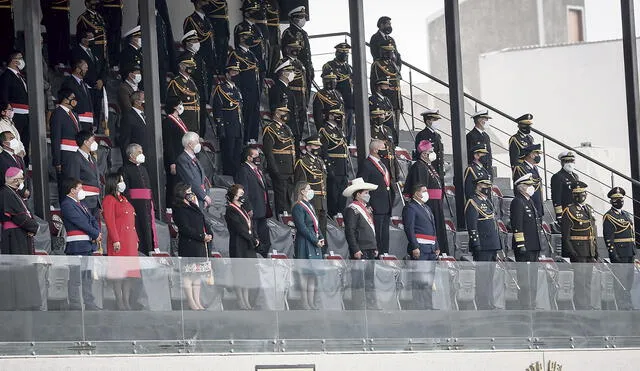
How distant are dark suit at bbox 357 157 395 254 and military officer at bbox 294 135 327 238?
0.57 m

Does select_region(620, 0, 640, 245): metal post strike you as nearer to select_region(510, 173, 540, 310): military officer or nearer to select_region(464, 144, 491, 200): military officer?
select_region(464, 144, 491, 200): military officer

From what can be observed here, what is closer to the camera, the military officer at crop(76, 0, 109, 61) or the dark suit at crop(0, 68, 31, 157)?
the dark suit at crop(0, 68, 31, 157)

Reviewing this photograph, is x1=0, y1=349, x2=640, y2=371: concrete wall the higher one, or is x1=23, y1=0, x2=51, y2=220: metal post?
x1=23, y1=0, x2=51, y2=220: metal post

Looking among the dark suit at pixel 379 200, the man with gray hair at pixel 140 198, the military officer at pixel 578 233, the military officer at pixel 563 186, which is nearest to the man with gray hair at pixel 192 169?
the man with gray hair at pixel 140 198

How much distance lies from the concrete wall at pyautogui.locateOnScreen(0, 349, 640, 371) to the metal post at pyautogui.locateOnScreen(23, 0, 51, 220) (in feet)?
9.99

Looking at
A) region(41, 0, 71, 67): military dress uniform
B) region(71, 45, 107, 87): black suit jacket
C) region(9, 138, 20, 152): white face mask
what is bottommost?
region(9, 138, 20, 152): white face mask

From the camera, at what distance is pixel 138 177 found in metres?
18.5

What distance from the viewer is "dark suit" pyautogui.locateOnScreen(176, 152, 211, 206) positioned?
19.0 metres

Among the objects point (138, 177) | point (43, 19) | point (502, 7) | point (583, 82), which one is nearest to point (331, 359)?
point (138, 177)

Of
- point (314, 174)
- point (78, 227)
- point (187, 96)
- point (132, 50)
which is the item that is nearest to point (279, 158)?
point (314, 174)

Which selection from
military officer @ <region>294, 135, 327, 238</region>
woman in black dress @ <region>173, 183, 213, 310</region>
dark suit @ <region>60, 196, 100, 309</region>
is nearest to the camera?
dark suit @ <region>60, 196, 100, 309</region>

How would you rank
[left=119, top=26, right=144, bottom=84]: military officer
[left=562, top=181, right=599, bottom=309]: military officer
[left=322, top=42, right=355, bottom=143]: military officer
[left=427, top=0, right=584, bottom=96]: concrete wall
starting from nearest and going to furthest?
[left=119, top=26, right=144, bottom=84]: military officer, [left=562, top=181, right=599, bottom=309]: military officer, [left=322, top=42, right=355, bottom=143]: military officer, [left=427, top=0, right=584, bottom=96]: concrete wall

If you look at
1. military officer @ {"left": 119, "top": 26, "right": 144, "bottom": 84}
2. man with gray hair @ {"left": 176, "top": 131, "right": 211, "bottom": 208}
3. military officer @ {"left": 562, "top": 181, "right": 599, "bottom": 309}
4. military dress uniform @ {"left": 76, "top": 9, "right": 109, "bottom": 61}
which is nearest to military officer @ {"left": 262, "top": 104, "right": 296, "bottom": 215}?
military officer @ {"left": 119, "top": 26, "right": 144, "bottom": 84}

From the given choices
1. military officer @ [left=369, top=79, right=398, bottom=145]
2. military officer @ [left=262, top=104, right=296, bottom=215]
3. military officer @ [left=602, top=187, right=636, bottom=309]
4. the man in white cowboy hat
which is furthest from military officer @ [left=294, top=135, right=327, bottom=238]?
military officer @ [left=602, top=187, right=636, bottom=309]
